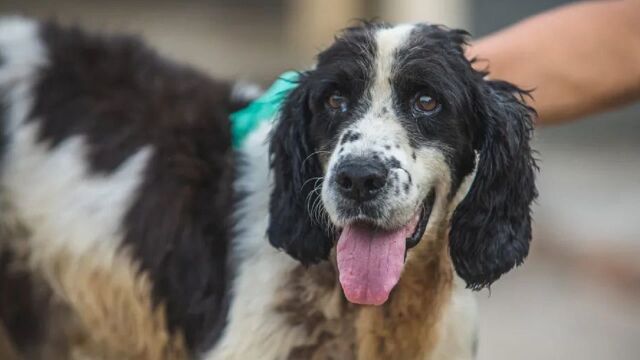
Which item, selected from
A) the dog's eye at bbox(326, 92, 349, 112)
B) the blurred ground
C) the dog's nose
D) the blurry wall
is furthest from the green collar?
the blurry wall

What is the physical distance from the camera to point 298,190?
4023 millimetres

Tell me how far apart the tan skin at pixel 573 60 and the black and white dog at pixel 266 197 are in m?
0.51

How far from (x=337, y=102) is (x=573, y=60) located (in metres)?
1.19

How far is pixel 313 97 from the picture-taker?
13.0 ft

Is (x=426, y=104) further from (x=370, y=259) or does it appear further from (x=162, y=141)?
(x=162, y=141)

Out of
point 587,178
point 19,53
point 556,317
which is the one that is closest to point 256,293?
point 19,53

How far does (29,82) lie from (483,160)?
6.11 feet

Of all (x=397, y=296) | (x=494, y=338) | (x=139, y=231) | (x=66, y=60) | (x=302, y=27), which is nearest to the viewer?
(x=397, y=296)

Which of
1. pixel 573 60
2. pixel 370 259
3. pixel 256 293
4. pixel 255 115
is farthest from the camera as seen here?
pixel 573 60

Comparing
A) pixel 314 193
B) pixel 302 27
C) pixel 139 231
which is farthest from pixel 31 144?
pixel 302 27

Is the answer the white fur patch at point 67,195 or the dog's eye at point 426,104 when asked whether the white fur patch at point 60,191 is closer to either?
the white fur patch at point 67,195

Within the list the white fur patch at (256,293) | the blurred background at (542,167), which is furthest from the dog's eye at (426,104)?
the blurred background at (542,167)

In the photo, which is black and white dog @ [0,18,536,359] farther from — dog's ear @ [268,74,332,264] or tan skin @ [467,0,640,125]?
tan skin @ [467,0,640,125]

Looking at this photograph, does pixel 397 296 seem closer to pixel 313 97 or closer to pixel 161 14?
pixel 313 97
